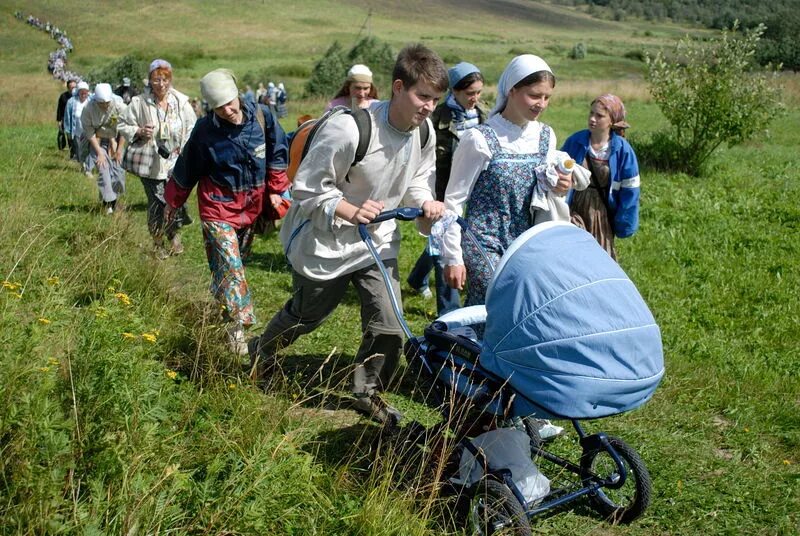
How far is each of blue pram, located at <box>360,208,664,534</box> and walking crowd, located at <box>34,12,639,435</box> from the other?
0.77 metres

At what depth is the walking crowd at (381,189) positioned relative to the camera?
4.36 m

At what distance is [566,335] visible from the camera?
10.5 ft

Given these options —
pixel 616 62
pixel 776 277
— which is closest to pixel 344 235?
pixel 776 277

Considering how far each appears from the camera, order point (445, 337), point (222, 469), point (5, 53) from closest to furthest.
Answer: point (222, 469) < point (445, 337) < point (5, 53)

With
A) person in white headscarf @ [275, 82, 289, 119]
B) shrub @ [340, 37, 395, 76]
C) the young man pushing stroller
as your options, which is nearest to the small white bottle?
the young man pushing stroller

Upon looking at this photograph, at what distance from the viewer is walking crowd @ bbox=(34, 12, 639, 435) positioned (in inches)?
171

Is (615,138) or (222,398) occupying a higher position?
(615,138)

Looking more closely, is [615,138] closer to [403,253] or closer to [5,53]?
[403,253]

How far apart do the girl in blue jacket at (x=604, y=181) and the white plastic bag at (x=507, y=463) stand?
255cm

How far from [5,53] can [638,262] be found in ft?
249

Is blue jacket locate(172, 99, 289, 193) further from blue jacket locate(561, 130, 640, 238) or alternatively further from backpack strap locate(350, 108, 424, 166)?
blue jacket locate(561, 130, 640, 238)

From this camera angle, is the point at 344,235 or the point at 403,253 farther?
the point at 403,253

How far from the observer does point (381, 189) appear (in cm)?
458

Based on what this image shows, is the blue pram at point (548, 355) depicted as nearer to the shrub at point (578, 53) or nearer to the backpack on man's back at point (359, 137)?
the backpack on man's back at point (359, 137)
